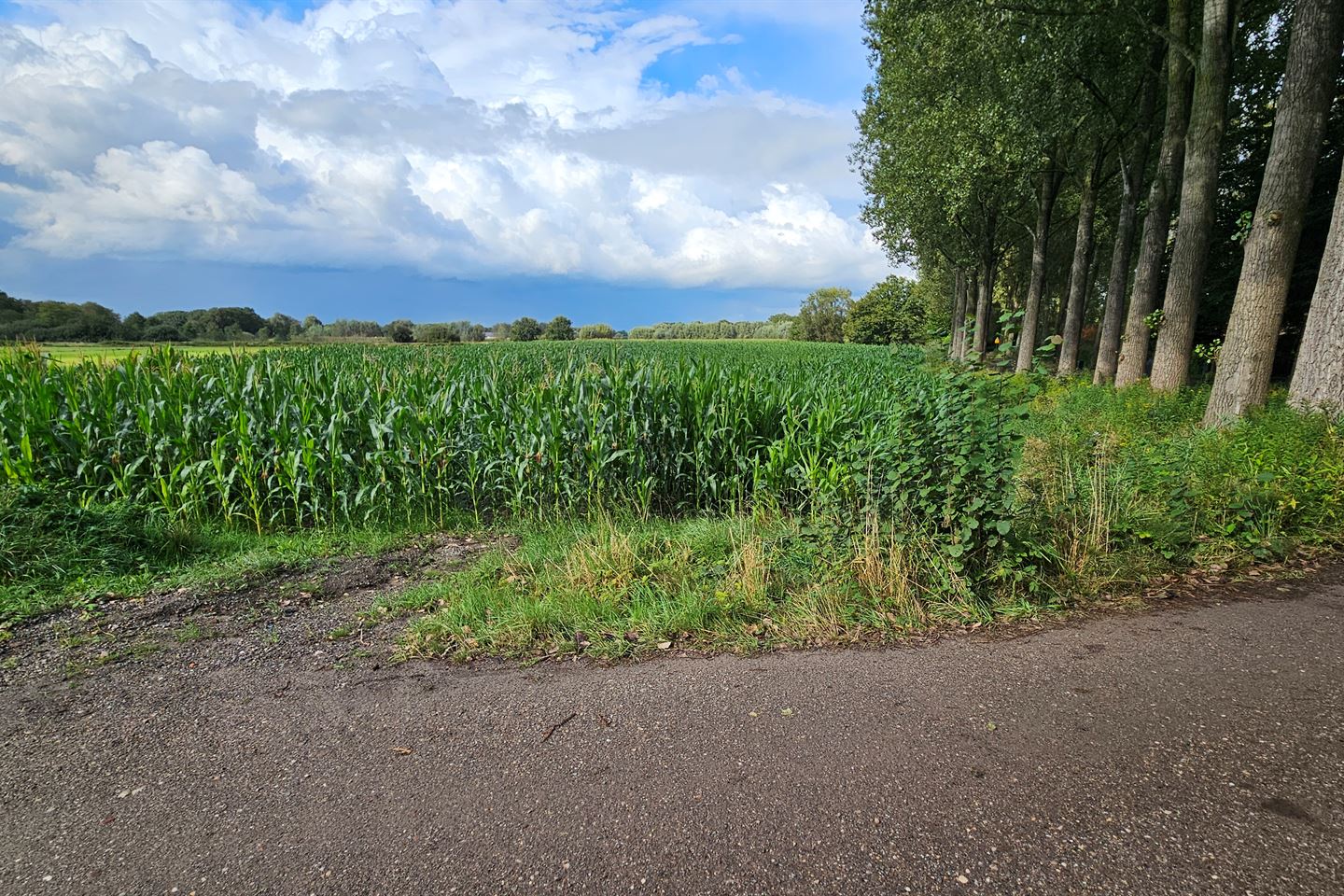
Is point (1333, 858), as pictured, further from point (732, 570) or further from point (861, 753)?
point (732, 570)

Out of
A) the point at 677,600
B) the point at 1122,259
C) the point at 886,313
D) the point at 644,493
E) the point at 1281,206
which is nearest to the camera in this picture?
the point at 677,600

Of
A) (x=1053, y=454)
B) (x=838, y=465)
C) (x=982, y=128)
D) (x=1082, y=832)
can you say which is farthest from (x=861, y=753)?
(x=982, y=128)

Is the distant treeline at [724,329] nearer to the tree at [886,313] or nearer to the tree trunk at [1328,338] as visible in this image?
the tree at [886,313]

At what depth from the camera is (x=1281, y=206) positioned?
295 inches

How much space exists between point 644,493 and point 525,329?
63.5 metres

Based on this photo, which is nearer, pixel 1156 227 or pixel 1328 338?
pixel 1328 338

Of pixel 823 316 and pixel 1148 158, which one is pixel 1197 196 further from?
pixel 823 316

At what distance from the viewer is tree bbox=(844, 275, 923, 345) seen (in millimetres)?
55062

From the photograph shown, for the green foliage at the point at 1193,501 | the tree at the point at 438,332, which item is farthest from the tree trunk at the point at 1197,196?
the tree at the point at 438,332

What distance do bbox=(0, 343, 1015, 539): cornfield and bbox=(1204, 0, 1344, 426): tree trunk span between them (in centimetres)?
420

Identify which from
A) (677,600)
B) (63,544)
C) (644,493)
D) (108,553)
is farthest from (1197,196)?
(63,544)

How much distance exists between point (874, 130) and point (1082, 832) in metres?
27.6

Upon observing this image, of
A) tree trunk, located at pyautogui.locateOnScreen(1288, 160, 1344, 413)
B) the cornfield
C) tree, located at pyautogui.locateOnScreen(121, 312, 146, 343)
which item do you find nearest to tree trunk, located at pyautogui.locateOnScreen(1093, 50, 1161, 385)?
tree trunk, located at pyautogui.locateOnScreen(1288, 160, 1344, 413)

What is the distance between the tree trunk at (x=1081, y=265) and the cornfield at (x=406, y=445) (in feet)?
44.8
